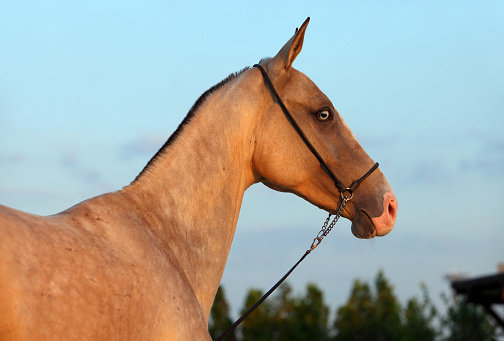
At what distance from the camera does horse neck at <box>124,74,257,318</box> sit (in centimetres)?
409

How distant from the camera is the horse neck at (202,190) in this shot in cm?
409

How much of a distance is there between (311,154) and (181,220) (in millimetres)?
1174

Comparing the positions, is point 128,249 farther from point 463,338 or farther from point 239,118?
point 463,338

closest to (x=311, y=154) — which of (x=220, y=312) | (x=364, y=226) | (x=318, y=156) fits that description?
(x=318, y=156)

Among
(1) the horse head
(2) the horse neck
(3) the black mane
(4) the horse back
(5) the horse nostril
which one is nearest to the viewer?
(4) the horse back

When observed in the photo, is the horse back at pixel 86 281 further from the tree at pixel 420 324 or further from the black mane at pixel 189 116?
the tree at pixel 420 324

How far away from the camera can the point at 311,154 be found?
4617 millimetres

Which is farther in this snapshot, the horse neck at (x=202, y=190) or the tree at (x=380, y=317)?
the tree at (x=380, y=317)

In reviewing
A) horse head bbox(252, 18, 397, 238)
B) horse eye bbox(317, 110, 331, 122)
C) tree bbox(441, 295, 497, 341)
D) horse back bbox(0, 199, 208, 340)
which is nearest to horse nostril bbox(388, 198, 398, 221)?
horse head bbox(252, 18, 397, 238)

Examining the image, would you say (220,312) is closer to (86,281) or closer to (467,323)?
(467,323)

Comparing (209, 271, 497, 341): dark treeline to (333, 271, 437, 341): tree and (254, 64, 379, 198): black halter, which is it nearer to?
(333, 271, 437, 341): tree

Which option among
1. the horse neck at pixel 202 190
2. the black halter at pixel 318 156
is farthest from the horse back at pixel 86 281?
the black halter at pixel 318 156

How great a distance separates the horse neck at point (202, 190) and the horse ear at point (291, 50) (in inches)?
17.8

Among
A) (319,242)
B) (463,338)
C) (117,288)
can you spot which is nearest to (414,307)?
(463,338)
